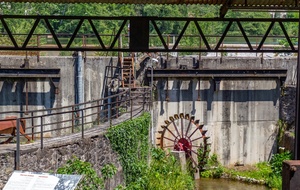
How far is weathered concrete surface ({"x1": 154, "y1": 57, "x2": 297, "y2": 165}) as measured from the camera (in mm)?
25562

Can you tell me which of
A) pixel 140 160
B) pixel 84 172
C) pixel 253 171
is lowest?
pixel 253 171

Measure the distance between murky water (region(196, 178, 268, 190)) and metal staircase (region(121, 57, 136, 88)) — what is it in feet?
13.3

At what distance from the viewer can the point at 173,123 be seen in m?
25.2

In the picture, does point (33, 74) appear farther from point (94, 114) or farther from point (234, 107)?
point (234, 107)

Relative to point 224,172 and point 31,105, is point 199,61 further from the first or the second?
point 31,105

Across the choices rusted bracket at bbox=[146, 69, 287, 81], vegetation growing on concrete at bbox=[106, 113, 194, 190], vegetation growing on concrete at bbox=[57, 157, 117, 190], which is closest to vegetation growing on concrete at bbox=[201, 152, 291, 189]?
rusted bracket at bbox=[146, 69, 287, 81]

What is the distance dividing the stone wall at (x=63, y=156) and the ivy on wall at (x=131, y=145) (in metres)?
0.23

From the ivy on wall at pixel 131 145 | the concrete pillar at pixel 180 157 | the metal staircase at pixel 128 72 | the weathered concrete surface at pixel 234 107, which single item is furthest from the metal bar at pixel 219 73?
the ivy on wall at pixel 131 145

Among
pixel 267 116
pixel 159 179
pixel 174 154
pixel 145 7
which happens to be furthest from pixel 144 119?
pixel 145 7

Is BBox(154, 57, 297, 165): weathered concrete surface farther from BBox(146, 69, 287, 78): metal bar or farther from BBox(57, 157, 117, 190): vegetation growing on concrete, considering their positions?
BBox(57, 157, 117, 190): vegetation growing on concrete

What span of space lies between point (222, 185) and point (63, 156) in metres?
10.8

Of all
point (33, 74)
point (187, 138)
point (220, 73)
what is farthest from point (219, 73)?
point (33, 74)

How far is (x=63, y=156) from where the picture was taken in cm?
1434

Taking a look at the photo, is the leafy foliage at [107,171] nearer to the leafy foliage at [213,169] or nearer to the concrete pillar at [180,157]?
the concrete pillar at [180,157]
